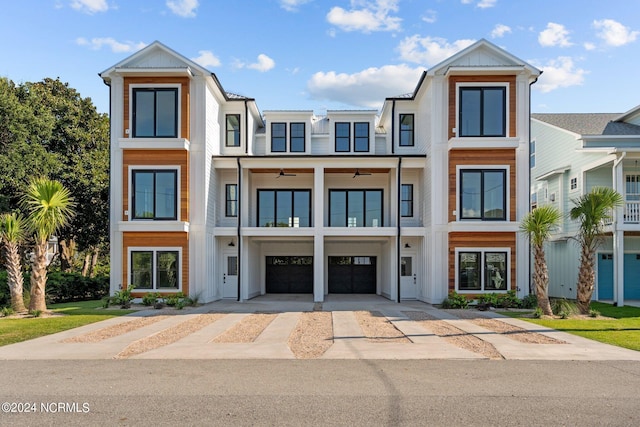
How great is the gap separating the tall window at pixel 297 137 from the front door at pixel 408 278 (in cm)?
702

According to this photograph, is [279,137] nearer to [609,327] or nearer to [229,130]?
[229,130]

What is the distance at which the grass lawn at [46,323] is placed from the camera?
11945 mm

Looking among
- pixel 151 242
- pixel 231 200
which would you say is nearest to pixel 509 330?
pixel 151 242

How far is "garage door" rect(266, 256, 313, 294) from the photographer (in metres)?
26.2

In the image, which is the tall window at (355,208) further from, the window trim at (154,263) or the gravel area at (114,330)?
the gravel area at (114,330)

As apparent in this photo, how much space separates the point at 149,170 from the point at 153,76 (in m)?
3.63

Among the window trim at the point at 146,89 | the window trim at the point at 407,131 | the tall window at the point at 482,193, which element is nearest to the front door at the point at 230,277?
the window trim at the point at 146,89

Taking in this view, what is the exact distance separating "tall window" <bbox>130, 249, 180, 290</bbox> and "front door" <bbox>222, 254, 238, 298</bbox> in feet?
11.1

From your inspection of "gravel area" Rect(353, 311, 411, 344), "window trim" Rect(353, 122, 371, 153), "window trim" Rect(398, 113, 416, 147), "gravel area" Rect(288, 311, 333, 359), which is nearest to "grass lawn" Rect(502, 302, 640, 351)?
"gravel area" Rect(353, 311, 411, 344)

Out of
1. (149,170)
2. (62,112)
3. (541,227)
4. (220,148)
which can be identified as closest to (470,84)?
(541,227)

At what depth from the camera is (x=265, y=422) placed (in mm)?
5789

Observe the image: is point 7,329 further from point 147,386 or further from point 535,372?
point 535,372

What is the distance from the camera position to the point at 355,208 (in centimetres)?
2378

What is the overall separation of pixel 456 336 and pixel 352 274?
46.9 feet
